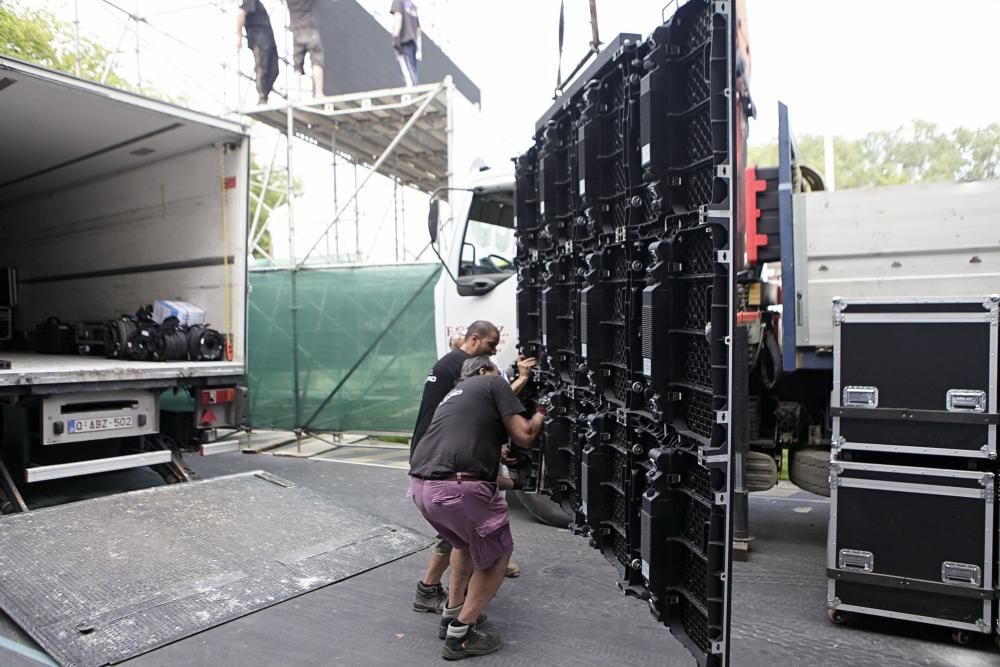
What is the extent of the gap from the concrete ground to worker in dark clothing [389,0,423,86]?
28.5ft

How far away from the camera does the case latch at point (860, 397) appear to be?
12.2 ft

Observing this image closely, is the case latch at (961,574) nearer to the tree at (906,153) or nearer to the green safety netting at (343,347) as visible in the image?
the tree at (906,153)

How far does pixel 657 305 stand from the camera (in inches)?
98.2

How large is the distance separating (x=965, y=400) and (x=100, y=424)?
18.9ft

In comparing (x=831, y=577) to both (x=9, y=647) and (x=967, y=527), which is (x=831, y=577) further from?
(x=9, y=647)

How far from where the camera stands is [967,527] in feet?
11.5

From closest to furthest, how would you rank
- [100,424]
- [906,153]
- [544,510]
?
1. [100,424]
2. [544,510]
3. [906,153]

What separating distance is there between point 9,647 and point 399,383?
6317 mm

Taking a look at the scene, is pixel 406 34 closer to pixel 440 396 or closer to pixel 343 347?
pixel 343 347

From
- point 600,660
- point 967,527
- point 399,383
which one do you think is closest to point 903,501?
point 967,527

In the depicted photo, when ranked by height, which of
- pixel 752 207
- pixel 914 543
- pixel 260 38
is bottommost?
pixel 914 543

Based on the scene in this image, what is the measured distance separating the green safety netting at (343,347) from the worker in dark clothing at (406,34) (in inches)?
161

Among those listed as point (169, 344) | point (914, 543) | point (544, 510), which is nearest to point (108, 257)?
point (169, 344)

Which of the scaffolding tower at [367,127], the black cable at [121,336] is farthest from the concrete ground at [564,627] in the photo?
the scaffolding tower at [367,127]
